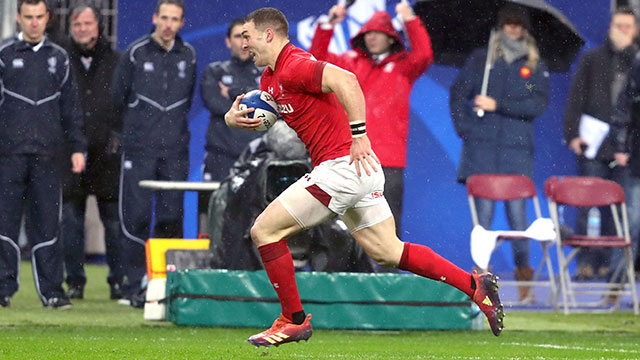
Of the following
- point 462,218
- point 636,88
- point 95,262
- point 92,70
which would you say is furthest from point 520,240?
point 95,262

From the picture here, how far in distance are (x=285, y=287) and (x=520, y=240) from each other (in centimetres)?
588

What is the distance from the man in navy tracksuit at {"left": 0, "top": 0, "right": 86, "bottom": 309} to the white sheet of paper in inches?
212

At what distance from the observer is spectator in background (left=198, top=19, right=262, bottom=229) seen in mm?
11680

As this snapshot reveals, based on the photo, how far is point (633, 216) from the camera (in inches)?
500

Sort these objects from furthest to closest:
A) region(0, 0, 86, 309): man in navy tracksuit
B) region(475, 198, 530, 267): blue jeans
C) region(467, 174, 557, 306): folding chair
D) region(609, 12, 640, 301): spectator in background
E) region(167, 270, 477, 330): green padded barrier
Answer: region(609, 12, 640, 301): spectator in background < region(475, 198, 530, 267): blue jeans < region(467, 174, 557, 306): folding chair < region(0, 0, 86, 309): man in navy tracksuit < region(167, 270, 477, 330): green padded barrier

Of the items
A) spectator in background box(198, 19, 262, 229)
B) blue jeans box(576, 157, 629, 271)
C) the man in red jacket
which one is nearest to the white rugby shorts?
the man in red jacket

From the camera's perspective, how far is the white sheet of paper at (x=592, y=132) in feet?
41.4

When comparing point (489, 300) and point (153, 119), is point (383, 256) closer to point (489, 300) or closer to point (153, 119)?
point (489, 300)

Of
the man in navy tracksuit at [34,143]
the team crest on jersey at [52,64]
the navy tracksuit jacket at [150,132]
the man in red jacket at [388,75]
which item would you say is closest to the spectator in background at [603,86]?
the man in red jacket at [388,75]

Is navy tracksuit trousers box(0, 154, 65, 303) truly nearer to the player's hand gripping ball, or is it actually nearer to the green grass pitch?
the green grass pitch

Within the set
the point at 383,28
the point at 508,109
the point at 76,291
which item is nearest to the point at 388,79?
the point at 383,28

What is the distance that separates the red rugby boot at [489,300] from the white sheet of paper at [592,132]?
18.9 ft

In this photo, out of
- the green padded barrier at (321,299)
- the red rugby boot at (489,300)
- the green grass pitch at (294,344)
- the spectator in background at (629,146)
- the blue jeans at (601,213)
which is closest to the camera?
the red rugby boot at (489,300)

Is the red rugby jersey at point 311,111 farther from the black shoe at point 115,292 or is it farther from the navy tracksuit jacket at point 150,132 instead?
the black shoe at point 115,292
